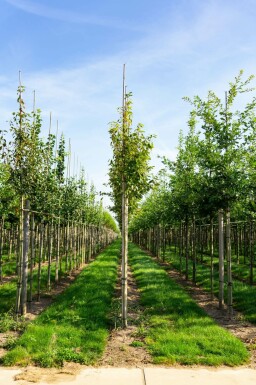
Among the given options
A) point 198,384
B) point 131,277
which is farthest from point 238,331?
point 131,277

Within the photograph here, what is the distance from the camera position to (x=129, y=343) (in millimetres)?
8922

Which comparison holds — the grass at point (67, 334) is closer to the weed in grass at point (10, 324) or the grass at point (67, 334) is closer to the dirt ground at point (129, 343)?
the dirt ground at point (129, 343)

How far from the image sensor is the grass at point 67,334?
25.1 ft

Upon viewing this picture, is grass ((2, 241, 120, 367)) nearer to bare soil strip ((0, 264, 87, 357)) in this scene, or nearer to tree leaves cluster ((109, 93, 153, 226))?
bare soil strip ((0, 264, 87, 357))

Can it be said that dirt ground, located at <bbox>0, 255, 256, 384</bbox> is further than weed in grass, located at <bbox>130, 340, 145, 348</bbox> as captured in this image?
No

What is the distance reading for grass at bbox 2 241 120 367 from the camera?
7637 mm

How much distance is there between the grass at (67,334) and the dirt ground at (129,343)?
0.25 meters

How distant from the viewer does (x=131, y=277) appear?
2019 cm

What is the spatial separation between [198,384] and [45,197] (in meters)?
9.10

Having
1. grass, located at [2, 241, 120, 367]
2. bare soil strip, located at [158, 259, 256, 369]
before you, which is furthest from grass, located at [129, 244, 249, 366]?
grass, located at [2, 241, 120, 367]

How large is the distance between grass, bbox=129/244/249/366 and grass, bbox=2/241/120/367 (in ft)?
4.25

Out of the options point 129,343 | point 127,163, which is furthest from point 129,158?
point 129,343

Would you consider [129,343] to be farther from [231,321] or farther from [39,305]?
[39,305]

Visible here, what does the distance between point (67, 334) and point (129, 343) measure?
150cm
